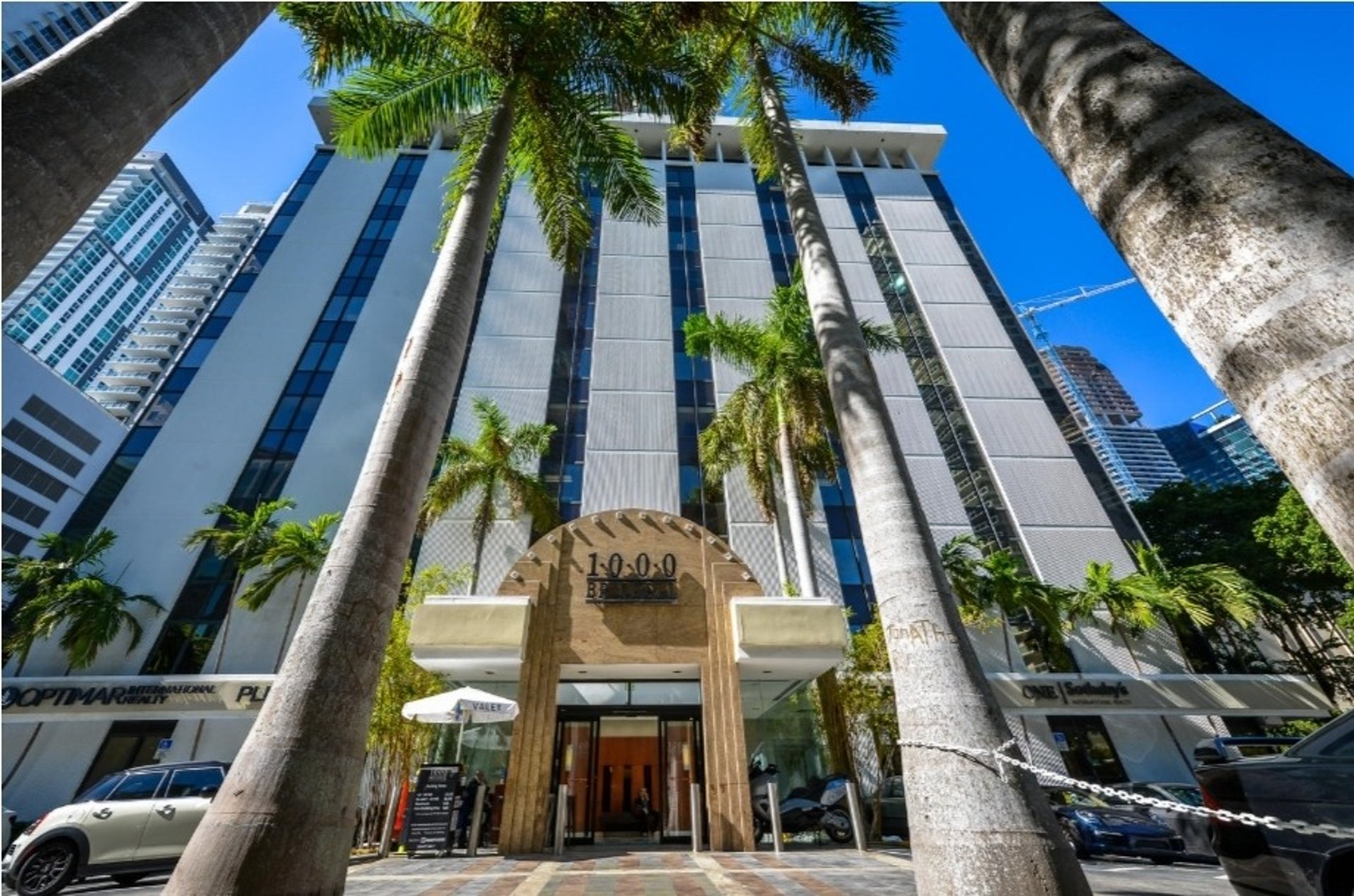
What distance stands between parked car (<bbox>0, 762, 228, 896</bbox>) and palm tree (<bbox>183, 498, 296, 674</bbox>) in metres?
11.7

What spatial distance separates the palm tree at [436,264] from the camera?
2998 millimetres

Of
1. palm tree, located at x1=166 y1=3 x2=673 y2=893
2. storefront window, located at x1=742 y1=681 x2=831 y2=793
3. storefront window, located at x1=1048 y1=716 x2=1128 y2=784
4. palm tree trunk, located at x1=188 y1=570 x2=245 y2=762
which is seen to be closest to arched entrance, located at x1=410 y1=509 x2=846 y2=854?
storefront window, located at x1=742 y1=681 x2=831 y2=793

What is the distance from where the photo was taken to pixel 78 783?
18656 mm

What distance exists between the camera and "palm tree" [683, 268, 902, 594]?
57.3ft

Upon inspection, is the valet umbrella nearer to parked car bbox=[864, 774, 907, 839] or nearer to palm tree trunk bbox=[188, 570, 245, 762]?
parked car bbox=[864, 774, 907, 839]

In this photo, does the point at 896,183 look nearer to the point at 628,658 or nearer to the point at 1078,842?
the point at 628,658

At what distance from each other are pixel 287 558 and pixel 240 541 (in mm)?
1561

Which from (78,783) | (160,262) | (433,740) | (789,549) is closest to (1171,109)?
(433,740)

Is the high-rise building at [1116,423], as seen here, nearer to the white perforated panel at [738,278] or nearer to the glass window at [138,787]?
the white perforated panel at [738,278]

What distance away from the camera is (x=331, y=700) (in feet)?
11.0

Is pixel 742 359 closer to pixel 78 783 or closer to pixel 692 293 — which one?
pixel 692 293

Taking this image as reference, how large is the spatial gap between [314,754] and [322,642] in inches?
24.6

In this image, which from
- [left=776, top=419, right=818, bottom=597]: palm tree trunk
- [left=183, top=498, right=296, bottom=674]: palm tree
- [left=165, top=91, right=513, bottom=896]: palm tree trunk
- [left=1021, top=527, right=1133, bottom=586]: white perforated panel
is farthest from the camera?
[left=1021, top=527, right=1133, bottom=586]: white perforated panel

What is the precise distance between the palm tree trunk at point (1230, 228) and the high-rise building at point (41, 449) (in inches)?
1808
